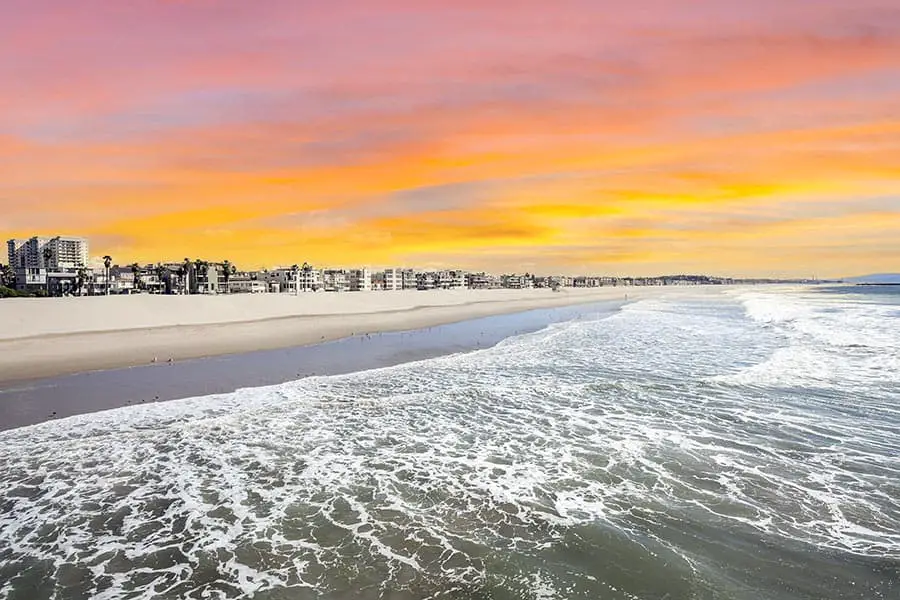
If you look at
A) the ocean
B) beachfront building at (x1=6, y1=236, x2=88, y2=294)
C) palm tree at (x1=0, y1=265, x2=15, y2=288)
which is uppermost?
beachfront building at (x1=6, y1=236, x2=88, y2=294)

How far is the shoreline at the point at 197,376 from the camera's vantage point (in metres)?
14.2

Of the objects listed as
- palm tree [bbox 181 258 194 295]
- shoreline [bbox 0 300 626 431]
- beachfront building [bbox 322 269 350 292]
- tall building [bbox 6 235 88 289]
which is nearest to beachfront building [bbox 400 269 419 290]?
beachfront building [bbox 322 269 350 292]

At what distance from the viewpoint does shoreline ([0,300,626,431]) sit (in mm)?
14211

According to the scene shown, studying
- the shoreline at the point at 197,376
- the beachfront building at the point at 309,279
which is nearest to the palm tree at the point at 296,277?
the beachfront building at the point at 309,279

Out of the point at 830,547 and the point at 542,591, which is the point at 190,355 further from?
the point at 830,547

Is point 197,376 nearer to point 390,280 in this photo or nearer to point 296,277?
point 296,277

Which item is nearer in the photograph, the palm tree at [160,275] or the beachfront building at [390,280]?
the palm tree at [160,275]

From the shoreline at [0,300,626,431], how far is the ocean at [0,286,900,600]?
4.47ft

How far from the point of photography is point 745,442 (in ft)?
35.4

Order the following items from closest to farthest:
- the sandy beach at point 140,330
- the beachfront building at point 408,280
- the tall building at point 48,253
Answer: the sandy beach at point 140,330
the tall building at point 48,253
the beachfront building at point 408,280

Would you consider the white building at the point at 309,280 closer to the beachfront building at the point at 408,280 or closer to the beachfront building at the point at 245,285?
the beachfront building at the point at 245,285

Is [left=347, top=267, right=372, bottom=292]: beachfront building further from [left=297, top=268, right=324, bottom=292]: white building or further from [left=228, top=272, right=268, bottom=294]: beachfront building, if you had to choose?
[left=228, top=272, right=268, bottom=294]: beachfront building

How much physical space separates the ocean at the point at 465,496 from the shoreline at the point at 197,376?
4.47 feet

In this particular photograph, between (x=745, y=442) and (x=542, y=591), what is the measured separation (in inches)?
293
